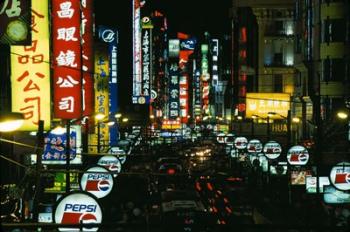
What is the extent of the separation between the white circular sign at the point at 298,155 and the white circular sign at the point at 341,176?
849 cm

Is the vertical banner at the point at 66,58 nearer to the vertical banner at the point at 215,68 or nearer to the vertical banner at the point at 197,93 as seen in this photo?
the vertical banner at the point at 215,68

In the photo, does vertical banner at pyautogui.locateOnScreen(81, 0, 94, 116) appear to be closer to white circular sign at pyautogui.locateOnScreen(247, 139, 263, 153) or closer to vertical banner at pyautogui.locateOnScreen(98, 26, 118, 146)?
white circular sign at pyautogui.locateOnScreen(247, 139, 263, 153)

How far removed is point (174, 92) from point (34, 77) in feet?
394

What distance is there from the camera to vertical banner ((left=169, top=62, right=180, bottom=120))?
12961 centimetres

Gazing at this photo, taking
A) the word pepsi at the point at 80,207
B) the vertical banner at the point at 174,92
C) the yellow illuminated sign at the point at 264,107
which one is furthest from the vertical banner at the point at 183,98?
the word pepsi at the point at 80,207

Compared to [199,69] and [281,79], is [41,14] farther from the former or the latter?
[199,69]

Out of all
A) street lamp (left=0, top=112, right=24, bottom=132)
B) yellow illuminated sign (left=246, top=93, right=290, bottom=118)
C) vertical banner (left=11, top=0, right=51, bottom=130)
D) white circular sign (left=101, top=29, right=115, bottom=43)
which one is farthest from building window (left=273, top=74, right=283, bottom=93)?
street lamp (left=0, top=112, right=24, bottom=132)

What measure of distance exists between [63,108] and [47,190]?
149 inches

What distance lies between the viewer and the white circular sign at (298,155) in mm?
32938

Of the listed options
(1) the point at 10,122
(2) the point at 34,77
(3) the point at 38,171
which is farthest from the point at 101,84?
(1) the point at 10,122

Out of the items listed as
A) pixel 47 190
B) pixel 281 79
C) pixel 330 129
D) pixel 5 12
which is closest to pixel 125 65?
pixel 281 79

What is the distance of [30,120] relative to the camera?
20.5 m

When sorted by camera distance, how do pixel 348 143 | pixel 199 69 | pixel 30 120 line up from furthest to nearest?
pixel 199 69, pixel 348 143, pixel 30 120

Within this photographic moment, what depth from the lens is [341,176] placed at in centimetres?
2428
